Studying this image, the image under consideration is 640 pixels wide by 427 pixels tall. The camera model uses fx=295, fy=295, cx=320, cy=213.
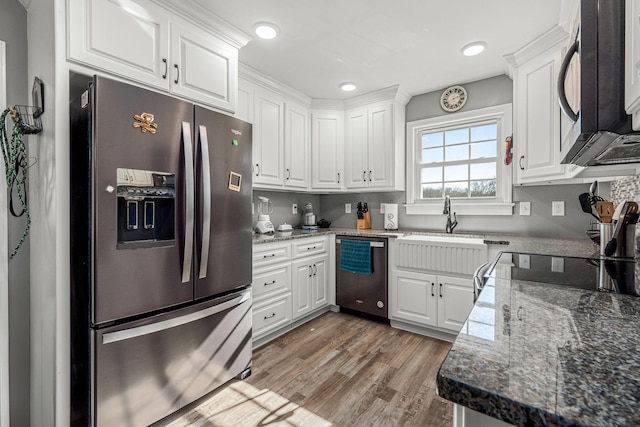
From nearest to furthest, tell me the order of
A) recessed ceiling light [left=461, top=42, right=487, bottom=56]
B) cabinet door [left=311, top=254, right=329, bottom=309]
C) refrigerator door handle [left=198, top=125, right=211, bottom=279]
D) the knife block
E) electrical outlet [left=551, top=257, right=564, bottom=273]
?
electrical outlet [left=551, top=257, right=564, bottom=273] → refrigerator door handle [left=198, top=125, right=211, bottom=279] → recessed ceiling light [left=461, top=42, right=487, bottom=56] → cabinet door [left=311, top=254, right=329, bottom=309] → the knife block

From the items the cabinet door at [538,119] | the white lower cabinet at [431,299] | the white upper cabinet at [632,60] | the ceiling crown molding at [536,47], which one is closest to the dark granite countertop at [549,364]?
the white upper cabinet at [632,60]

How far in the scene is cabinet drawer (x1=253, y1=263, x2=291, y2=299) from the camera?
7.75 ft

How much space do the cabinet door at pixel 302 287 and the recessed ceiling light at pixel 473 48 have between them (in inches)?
88.2

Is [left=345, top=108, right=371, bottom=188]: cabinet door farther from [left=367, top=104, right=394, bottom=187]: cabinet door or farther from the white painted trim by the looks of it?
the white painted trim

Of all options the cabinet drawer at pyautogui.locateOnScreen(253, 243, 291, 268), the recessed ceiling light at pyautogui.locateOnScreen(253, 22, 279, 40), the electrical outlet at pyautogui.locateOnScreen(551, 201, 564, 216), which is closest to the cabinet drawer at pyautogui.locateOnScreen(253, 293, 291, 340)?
the cabinet drawer at pyautogui.locateOnScreen(253, 243, 291, 268)

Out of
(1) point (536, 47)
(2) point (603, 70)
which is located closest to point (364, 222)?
(1) point (536, 47)

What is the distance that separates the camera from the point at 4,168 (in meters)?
1.47

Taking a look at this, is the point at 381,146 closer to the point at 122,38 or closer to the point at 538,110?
the point at 538,110

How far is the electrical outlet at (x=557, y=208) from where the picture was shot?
8.24 feet

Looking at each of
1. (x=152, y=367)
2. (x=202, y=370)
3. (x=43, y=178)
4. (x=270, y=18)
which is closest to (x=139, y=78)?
(x=43, y=178)

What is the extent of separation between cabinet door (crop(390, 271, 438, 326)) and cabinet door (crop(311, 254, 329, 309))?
27.7 inches

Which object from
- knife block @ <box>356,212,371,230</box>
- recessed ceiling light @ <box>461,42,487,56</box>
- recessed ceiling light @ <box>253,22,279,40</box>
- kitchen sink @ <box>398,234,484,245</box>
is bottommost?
kitchen sink @ <box>398,234,484,245</box>

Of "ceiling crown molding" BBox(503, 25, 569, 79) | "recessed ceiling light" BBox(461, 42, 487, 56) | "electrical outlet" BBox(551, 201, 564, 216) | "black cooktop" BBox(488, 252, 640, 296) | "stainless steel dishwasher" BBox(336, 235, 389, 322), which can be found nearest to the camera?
"black cooktop" BBox(488, 252, 640, 296)

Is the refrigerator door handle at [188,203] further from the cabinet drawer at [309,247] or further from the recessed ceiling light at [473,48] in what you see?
the recessed ceiling light at [473,48]
